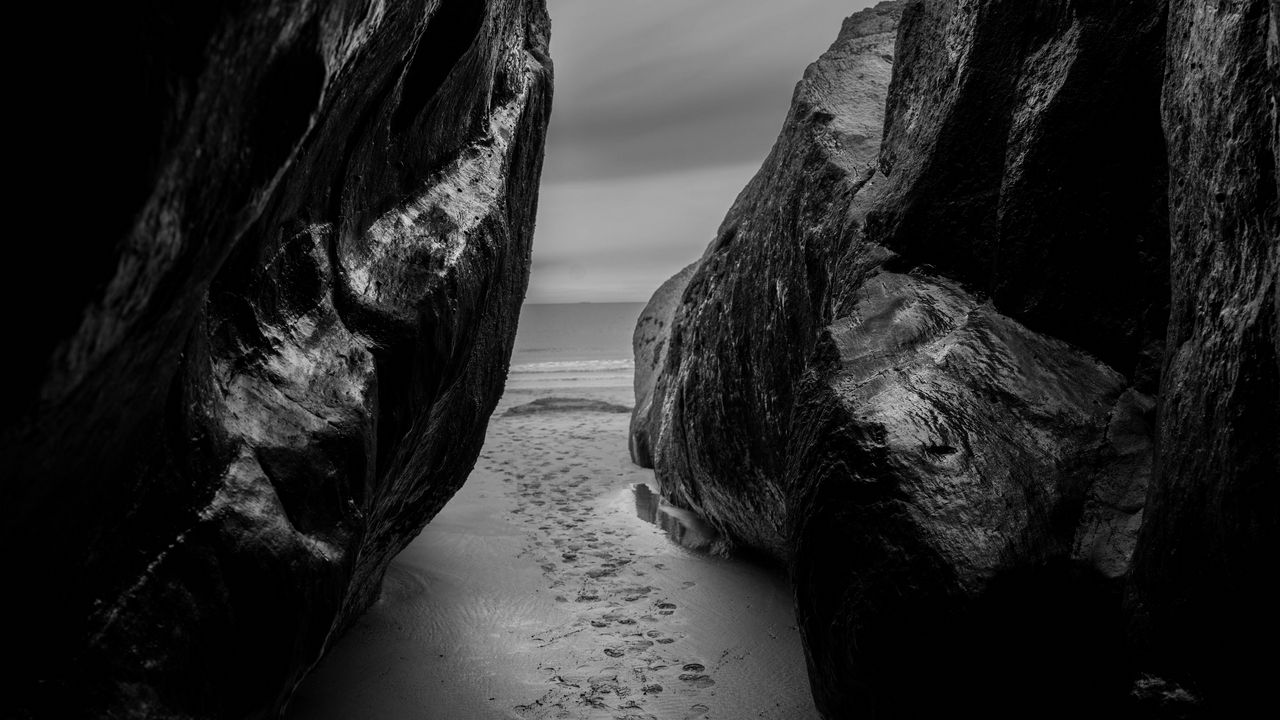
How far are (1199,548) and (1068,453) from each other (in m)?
0.65

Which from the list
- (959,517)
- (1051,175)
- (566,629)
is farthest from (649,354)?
(959,517)

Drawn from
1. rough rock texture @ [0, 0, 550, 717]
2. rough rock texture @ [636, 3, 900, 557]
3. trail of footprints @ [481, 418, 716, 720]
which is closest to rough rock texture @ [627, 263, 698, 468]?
trail of footprints @ [481, 418, 716, 720]

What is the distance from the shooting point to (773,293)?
14.8 feet

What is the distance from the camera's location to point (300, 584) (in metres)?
2.21

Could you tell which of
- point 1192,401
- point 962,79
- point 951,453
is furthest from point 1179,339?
point 962,79

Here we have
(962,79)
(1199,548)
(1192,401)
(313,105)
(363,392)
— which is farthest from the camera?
(962,79)

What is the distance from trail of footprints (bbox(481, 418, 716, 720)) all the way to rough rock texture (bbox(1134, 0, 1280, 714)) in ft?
6.20

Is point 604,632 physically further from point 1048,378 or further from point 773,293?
point 1048,378

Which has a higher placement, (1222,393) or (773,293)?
(773,293)

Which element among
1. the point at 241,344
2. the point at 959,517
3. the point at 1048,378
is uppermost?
the point at 241,344

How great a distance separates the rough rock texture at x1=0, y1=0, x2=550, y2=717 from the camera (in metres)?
1.25

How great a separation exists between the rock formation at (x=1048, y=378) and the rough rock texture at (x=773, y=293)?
0.66 feet

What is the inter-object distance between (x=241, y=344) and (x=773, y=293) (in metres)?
2.89

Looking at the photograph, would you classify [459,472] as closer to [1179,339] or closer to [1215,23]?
[1179,339]
